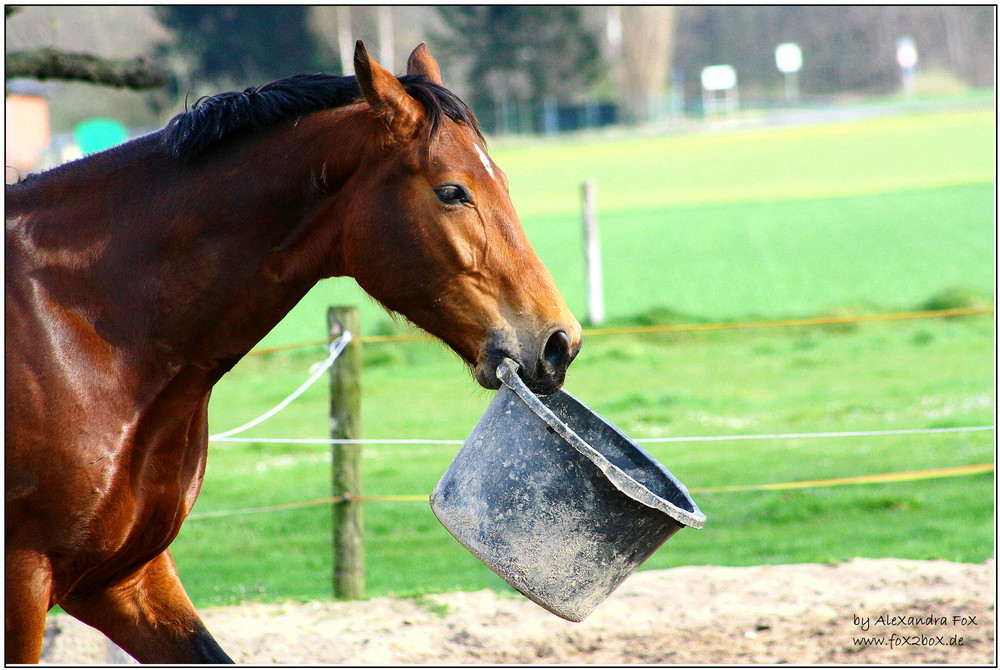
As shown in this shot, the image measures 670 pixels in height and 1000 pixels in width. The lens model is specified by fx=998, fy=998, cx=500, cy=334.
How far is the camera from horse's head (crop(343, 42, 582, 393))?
7.55 ft

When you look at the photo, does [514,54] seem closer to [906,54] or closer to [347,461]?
[906,54]

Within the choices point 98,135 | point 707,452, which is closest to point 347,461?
point 707,452

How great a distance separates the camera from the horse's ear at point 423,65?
2.70m

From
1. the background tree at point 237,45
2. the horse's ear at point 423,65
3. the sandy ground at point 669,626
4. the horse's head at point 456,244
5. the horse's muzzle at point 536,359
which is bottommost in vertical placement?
the sandy ground at point 669,626

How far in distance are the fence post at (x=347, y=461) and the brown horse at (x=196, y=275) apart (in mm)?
2378

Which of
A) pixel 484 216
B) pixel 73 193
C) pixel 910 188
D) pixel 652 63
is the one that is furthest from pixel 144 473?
pixel 652 63

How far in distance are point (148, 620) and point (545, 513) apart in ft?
3.74

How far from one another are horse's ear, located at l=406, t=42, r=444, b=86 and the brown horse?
174mm

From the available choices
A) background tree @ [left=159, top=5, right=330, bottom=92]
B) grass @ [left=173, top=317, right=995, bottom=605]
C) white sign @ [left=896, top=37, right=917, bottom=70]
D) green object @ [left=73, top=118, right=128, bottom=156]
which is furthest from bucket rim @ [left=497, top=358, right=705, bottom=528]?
white sign @ [left=896, top=37, right=917, bottom=70]

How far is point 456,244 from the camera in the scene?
2.32m

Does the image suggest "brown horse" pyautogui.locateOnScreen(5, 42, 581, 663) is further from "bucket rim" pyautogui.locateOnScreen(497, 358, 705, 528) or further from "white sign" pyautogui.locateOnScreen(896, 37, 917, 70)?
"white sign" pyautogui.locateOnScreen(896, 37, 917, 70)

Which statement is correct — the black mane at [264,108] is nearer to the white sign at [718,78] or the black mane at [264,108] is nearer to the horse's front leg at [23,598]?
the horse's front leg at [23,598]

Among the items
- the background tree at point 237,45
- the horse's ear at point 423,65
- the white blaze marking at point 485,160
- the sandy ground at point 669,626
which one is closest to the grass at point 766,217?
the sandy ground at point 669,626

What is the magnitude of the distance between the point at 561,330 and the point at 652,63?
56.7 metres
